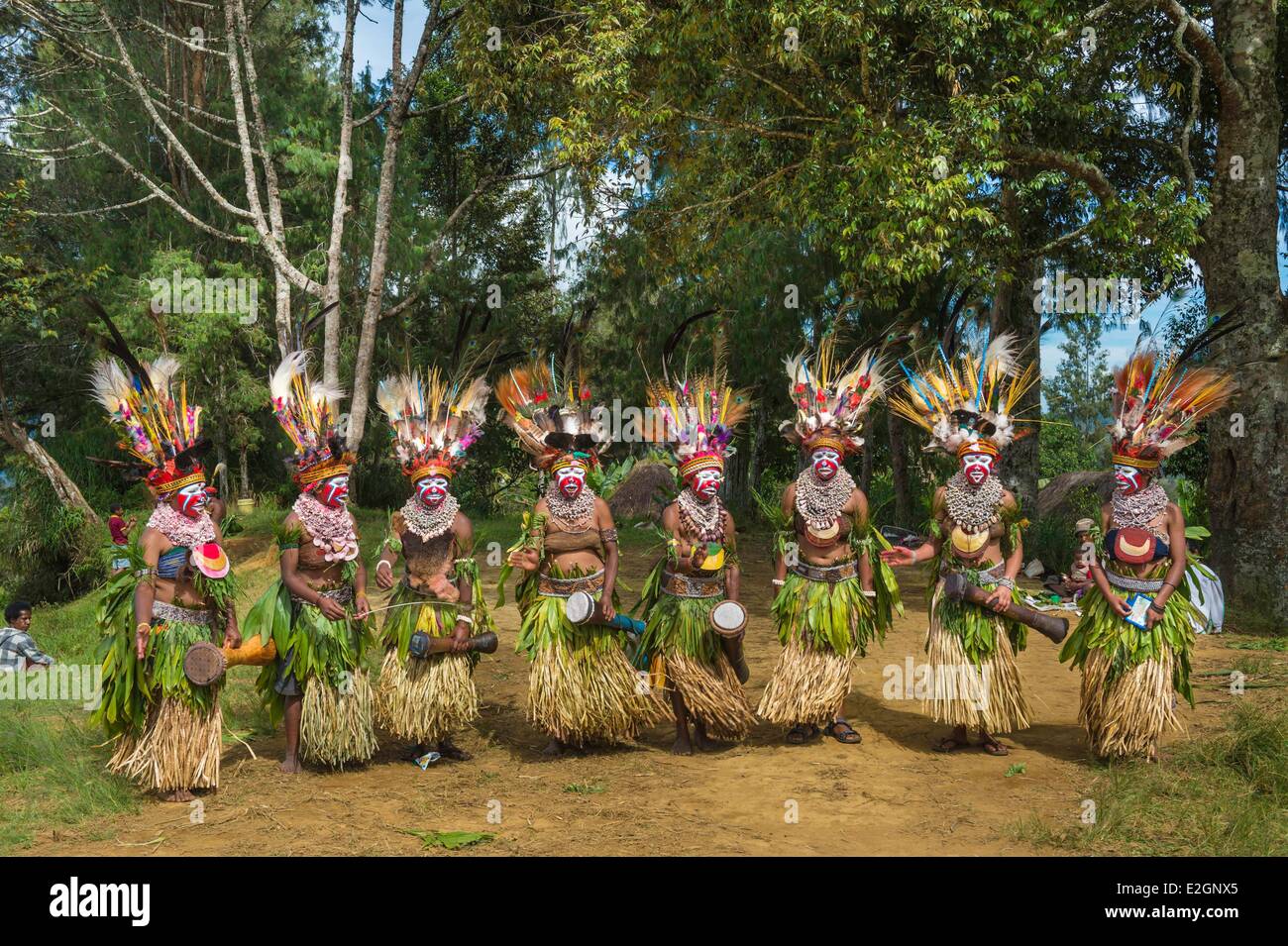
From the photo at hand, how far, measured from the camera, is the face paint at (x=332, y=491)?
5.77 metres

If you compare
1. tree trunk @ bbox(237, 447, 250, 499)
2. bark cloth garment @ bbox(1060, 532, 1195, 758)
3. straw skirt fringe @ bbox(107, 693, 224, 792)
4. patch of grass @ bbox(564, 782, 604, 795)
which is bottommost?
patch of grass @ bbox(564, 782, 604, 795)

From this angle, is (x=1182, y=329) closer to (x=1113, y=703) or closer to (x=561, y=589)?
(x=1113, y=703)

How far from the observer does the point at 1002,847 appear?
455 centimetres

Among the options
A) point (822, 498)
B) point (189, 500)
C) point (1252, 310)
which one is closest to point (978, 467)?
point (822, 498)

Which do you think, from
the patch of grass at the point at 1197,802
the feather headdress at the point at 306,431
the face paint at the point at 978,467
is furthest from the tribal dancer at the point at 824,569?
the feather headdress at the point at 306,431

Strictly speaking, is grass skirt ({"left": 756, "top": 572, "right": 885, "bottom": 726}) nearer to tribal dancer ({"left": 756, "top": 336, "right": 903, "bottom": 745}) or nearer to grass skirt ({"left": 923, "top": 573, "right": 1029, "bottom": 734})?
tribal dancer ({"left": 756, "top": 336, "right": 903, "bottom": 745})

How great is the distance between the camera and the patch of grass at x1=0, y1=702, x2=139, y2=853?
Result: 5137 mm

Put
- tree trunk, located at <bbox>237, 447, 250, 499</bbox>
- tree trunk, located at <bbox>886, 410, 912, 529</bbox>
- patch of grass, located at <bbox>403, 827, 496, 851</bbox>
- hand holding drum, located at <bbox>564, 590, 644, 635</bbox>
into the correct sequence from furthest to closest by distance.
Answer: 1. tree trunk, located at <bbox>237, 447, 250, 499</bbox>
2. tree trunk, located at <bbox>886, 410, 912, 529</bbox>
3. hand holding drum, located at <bbox>564, 590, 644, 635</bbox>
4. patch of grass, located at <bbox>403, 827, 496, 851</bbox>

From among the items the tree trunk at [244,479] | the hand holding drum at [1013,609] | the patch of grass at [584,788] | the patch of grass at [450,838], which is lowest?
the patch of grass at [584,788]

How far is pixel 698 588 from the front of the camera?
240 inches

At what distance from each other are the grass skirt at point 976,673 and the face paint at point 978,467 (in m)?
0.55

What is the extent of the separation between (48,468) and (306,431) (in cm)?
1191

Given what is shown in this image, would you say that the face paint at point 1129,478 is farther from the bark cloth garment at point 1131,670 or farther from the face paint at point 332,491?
the face paint at point 332,491

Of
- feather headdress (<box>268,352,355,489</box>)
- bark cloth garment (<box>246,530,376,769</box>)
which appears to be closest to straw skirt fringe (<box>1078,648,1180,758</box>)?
bark cloth garment (<box>246,530,376,769</box>)
